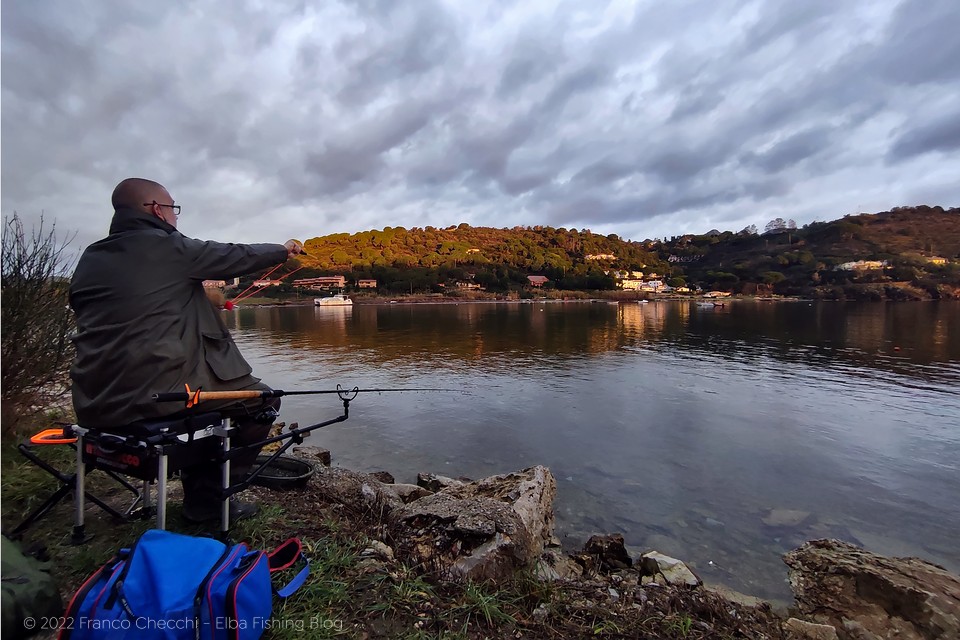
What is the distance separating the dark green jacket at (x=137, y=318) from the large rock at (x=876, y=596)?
6302 millimetres

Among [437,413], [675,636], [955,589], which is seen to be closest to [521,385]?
[437,413]

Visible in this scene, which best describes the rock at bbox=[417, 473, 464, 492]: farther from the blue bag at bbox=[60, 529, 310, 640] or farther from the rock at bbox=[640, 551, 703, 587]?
the blue bag at bbox=[60, 529, 310, 640]

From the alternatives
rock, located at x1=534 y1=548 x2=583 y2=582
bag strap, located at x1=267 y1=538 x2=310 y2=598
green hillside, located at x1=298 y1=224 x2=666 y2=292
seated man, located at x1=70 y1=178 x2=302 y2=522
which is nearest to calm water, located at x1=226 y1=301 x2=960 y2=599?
rock, located at x1=534 y1=548 x2=583 y2=582

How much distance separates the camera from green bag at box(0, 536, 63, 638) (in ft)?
7.25

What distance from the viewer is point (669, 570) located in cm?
518

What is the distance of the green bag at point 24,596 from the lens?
2211 millimetres

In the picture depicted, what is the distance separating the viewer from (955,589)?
15.2 feet

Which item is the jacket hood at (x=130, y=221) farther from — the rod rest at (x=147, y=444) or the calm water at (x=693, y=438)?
the calm water at (x=693, y=438)

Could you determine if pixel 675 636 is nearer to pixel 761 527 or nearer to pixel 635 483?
pixel 761 527

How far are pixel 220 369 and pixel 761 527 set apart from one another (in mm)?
7776

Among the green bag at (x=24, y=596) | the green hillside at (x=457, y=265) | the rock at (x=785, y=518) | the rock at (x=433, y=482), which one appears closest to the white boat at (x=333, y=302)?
the green hillside at (x=457, y=265)

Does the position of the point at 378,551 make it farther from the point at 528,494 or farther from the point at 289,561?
the point at 528,494

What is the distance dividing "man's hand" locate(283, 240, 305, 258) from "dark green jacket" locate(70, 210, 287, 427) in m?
0.51

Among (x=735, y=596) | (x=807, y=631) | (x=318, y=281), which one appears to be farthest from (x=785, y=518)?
(x=318, y=281)
